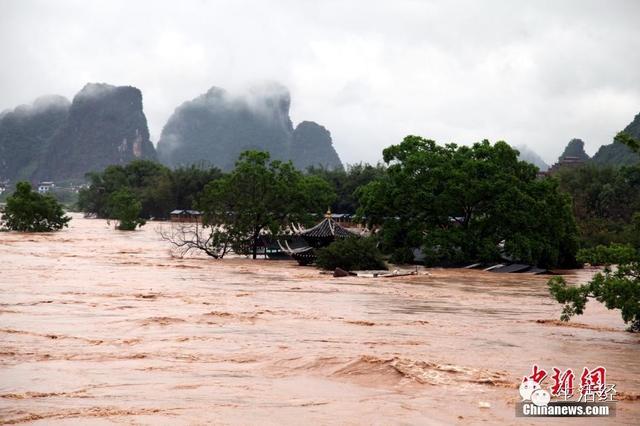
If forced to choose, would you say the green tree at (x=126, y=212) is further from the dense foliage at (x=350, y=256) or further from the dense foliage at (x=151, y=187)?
the dense foliage at (x=350, y=256)

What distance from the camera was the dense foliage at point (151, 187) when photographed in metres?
78.1

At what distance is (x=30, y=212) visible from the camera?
47938 millimetres

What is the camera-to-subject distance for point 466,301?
1773 centimetres

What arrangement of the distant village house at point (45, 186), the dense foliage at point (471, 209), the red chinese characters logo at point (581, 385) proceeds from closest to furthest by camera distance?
the red chinese characters logo at point (581, 385)
the dense foliage at point (471, 209)
the distant village house at point (45, 186)

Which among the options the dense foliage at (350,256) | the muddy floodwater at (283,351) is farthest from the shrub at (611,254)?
the dense foliage at (350,256)

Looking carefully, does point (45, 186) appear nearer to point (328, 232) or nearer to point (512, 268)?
point (328, 232)

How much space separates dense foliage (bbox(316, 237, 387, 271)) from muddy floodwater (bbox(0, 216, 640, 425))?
5.48 meters

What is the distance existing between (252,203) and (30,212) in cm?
2403

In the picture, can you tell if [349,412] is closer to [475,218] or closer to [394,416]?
[394,416]

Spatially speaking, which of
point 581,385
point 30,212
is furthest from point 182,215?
point 581,385

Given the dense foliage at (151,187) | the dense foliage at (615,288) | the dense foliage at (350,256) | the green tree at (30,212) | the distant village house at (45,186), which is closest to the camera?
the dense foliage at (615,288)

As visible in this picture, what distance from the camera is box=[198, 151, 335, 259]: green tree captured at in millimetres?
30406

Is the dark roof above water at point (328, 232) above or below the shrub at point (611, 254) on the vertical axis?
above

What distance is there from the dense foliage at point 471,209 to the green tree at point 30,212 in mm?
26738
